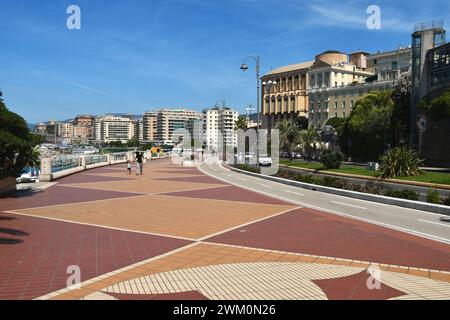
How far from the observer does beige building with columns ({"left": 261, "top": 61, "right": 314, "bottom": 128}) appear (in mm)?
118438

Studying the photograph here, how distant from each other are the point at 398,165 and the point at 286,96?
9938 centimetres

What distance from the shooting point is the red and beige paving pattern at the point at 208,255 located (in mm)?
5867

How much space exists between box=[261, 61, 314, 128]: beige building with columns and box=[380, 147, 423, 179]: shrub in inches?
3523

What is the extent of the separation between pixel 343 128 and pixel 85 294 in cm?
6355

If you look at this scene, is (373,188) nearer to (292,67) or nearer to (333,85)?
(333,85)

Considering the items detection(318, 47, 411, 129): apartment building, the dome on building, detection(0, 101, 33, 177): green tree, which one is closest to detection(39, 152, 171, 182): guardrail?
detection(0, 101, 33, 177): green tree

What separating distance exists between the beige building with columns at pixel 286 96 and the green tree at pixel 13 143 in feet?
340

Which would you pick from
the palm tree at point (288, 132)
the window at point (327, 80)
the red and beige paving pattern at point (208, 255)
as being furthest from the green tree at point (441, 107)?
the window at point (327, 80)

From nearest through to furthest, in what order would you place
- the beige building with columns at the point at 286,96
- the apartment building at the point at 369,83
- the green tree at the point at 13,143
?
the green tree at the point at 13,143, the apartment building at the point at 369,83, the beige building with columns at the point at 286,96

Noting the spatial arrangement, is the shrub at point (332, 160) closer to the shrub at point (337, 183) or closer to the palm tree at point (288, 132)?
the palm tree at point (288, 132)

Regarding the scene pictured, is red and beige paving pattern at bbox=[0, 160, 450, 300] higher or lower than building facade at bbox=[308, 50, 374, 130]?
lower

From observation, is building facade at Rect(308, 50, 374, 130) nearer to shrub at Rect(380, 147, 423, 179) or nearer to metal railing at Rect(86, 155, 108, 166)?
metal railing at Rect(86, 155, 108, 166)

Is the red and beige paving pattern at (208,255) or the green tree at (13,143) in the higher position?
the green tree at (13,143)

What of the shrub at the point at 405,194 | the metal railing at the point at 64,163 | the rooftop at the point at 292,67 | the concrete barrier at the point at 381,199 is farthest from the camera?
A: the rooftop at the point at 292,67
